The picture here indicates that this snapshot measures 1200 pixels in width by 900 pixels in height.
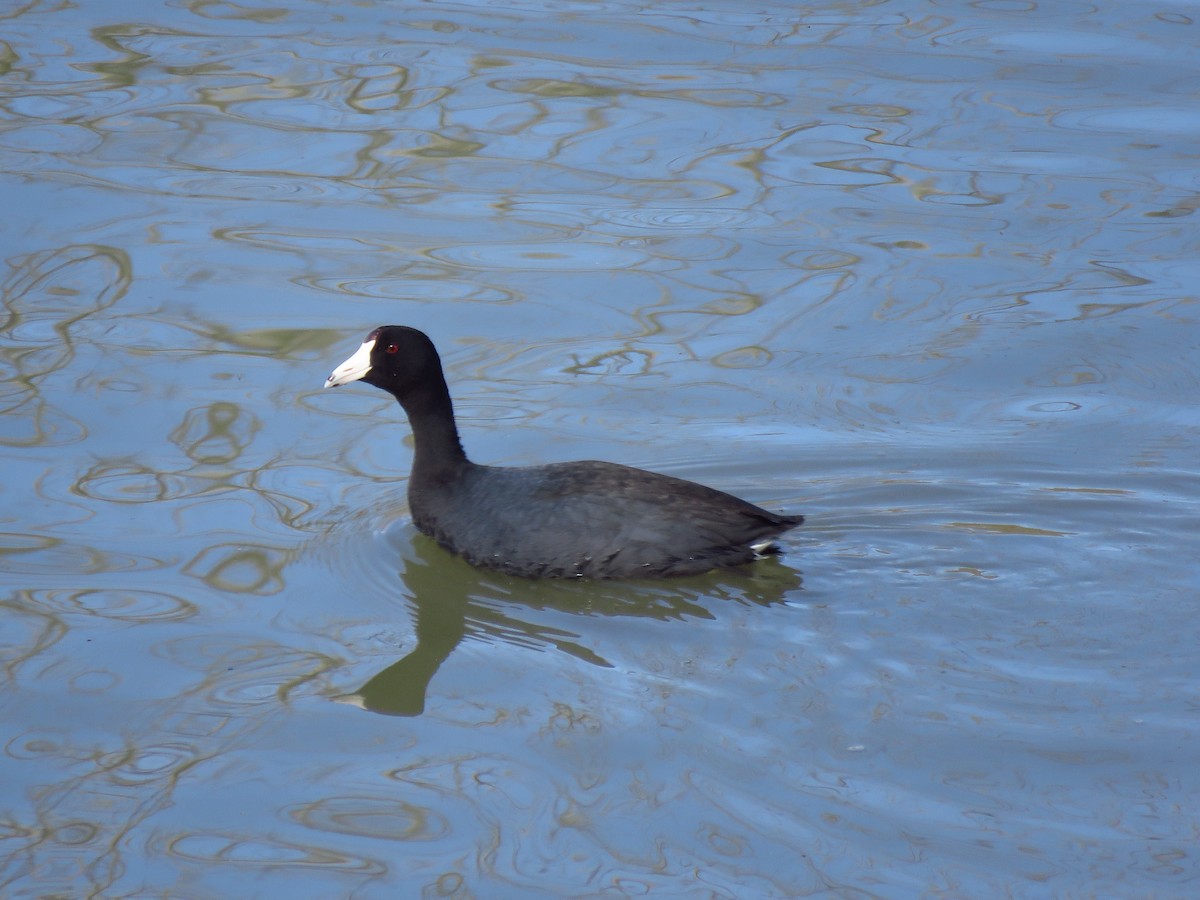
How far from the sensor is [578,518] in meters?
5.70

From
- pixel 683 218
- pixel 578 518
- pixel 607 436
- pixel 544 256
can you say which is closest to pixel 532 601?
pixel 578 518

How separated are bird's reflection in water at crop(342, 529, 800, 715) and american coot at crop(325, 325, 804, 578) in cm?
6

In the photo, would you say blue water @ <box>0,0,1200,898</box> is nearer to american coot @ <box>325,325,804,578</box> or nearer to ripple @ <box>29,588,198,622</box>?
ripple @ <box>29,588,198,622</box>

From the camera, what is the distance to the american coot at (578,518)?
223 inches

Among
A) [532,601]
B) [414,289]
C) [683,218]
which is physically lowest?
[532,601]

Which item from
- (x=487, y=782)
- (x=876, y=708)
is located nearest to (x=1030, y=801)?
(x=876, y=708)

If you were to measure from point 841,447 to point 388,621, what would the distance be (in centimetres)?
212

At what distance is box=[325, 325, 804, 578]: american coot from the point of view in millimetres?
5660

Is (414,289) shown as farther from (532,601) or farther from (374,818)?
(374,818)

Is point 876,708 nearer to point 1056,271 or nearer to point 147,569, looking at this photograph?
point 147,569

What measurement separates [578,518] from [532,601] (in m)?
0.35

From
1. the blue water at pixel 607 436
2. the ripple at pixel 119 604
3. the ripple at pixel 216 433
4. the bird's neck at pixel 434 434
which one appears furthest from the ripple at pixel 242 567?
the ripple at pixel 216 433

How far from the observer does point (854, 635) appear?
522cm

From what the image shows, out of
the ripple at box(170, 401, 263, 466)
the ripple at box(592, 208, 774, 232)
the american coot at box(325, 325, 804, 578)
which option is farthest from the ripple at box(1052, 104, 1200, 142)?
the ripple at box(170, 401, 263, 466)
